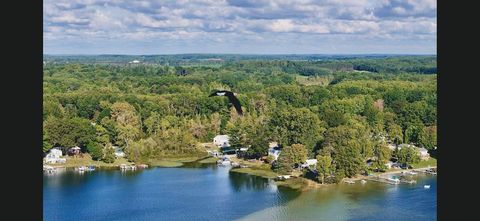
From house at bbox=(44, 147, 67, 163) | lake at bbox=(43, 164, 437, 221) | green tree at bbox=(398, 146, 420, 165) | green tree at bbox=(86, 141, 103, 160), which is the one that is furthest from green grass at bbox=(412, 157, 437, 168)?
house at bbox=(44, 147, 67, 163)

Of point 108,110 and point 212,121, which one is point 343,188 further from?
point 108,110

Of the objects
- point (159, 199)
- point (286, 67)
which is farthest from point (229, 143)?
point (286, 67)

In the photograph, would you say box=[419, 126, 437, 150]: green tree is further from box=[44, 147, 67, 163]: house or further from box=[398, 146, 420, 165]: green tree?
box=[44, 147, 67, 163]: house

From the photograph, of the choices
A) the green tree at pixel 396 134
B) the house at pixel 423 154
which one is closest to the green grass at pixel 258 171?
the house at pixel 423 154

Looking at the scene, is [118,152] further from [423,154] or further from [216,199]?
[423,154]

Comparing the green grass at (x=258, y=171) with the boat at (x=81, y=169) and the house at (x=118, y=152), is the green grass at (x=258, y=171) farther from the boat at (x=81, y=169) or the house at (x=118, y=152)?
the boat at (x=81, y=169)

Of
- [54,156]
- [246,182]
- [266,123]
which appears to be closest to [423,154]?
[266,123]
